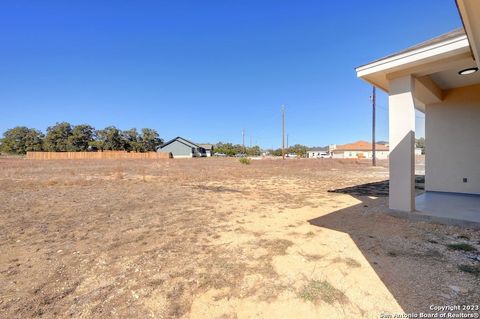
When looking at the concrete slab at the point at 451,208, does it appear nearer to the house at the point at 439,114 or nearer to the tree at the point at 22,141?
the house at the point at 439,114

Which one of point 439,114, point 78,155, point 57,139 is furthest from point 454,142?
point 57,139

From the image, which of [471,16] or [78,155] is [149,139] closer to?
[78,155]

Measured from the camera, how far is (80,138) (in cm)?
5403

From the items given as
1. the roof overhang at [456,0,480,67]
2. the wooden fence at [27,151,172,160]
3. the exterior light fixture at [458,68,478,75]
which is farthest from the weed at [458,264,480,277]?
the wooden fence at [27,151,172,160]

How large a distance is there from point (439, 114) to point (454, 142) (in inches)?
31.8

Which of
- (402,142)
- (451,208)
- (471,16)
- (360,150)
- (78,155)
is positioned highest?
(360,150)

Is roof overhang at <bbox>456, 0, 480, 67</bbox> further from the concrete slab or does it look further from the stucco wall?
the stucco wall

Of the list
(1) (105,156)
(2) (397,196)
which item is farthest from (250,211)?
(1) (105,156)

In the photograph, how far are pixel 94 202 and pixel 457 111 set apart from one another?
31.7 feet

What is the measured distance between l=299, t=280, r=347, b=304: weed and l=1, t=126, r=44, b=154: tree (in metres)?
68.8

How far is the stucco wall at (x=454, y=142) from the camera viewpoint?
5.86 meters

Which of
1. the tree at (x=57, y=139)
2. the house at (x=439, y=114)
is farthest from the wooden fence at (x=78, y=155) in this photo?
the house at (x=439, y=114)

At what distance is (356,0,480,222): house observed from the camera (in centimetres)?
388

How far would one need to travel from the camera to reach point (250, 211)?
5391 millimetres
